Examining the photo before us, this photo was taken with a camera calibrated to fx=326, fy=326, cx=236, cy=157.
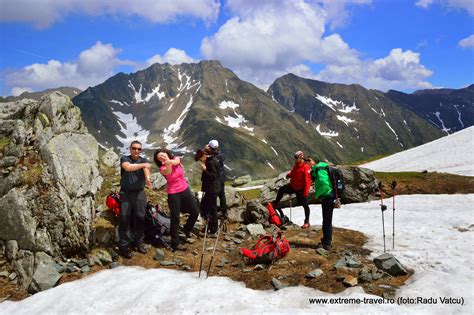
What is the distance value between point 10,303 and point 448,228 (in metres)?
19.0

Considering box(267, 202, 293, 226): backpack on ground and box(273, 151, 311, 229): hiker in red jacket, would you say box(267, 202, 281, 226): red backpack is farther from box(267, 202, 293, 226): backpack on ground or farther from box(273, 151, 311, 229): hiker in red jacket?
box(273, 151, 311, 229): hiker in red jacket

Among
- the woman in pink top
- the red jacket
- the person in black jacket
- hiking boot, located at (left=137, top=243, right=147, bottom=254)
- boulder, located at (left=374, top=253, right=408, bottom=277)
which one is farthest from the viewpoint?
the red jacket

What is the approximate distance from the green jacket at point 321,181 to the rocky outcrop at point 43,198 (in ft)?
32.5

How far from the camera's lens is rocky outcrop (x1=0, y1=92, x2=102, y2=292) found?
1256 cm

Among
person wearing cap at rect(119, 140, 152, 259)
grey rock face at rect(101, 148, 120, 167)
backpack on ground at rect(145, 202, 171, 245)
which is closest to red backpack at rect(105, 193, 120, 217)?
backpack on ground at rect(145, 202, 171, 245)

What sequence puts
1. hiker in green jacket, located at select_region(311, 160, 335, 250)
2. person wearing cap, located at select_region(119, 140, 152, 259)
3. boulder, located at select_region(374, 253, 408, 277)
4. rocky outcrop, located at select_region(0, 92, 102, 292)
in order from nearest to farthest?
boulder, located at select_region(374, 253, 408, 277)
rocky outcrop, located at select_region(0, 92, 102, 292)
person wearing cap, located at select_region(119, 140, 152, 259)
hiker in green jacket, located at select_region(311, 160, 335, 250)

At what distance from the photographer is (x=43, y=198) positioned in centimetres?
1298

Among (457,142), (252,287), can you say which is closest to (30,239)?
(252,287)

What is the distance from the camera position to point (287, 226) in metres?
18.3

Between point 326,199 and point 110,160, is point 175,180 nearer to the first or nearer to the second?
point 326,199

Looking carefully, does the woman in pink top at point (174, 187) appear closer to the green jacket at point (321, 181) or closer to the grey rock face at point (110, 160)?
the green jacket at point (321, 181)

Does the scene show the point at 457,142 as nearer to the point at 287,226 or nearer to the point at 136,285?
the point at 287,226

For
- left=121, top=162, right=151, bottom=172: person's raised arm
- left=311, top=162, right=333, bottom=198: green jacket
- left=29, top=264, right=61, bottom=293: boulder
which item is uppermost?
left=121, top=162, right=151, bottom=172: person's raised arm

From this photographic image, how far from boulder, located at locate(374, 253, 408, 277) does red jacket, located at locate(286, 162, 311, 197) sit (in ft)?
19.5
